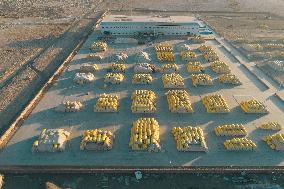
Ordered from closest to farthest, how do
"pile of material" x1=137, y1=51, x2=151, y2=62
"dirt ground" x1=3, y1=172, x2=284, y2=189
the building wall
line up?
"dirt ground" x1=3, y1=172, x2=284, y2=189 → "pile of material" x1=137, y1=51, x2=151, y2=62 → the building wall

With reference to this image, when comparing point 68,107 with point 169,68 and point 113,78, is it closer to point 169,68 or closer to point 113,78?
point 113,78

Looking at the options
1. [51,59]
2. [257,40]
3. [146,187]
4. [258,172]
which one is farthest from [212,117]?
[257,40]

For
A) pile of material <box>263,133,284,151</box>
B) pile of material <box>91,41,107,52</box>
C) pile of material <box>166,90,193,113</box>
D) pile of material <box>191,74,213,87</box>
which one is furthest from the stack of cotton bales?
pile of material <box>91,41,107,52</box>

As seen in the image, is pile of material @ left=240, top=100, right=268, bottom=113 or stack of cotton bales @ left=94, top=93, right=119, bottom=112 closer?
stack of cotton bales @ left=94, top=93, right=119, bottom=112

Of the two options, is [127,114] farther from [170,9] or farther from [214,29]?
[170,9]

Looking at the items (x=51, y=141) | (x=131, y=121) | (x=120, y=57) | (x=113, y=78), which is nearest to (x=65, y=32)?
(x=120, y=57)

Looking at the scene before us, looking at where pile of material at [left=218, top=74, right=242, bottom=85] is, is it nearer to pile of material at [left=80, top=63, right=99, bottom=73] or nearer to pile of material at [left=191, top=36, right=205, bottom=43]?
pile of material at [left=191, top=36, right=205, bottom=43]
